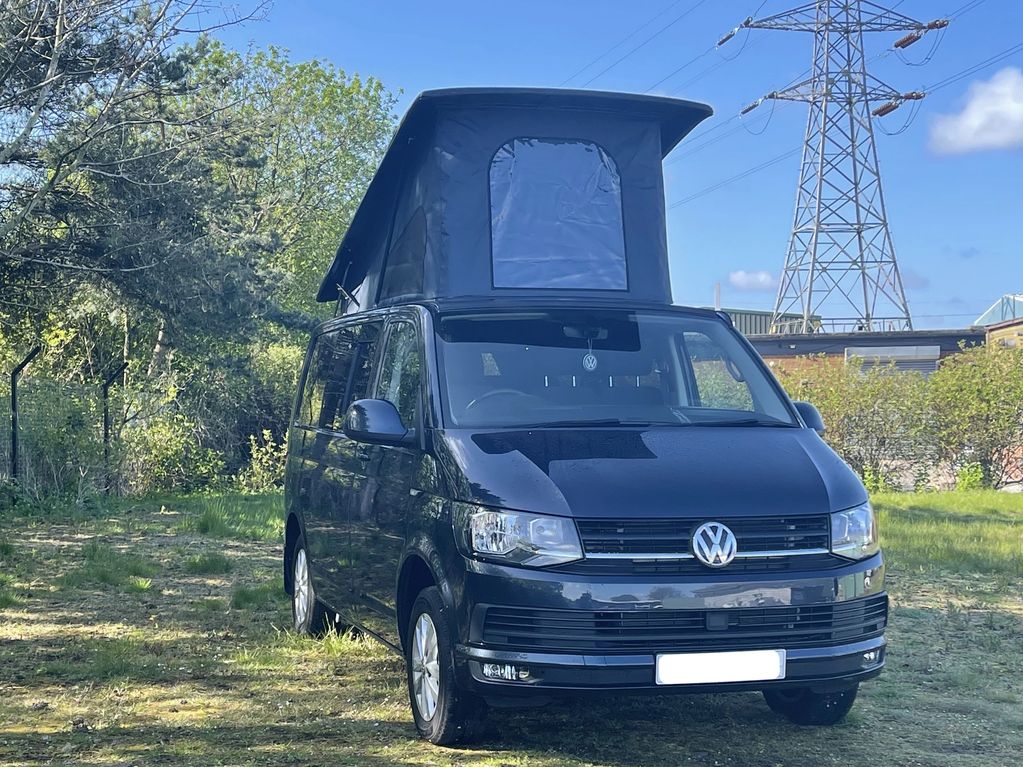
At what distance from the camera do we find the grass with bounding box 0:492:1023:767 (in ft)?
17.0

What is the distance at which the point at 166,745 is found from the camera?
5273 mm

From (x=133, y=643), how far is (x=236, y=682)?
1.32m

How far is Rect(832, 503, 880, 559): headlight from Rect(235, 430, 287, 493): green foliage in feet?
57.6

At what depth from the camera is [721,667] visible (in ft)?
15.5

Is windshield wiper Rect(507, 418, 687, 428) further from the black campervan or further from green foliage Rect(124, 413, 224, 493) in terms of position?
green foliage Rect(124, 413, 224, 493)

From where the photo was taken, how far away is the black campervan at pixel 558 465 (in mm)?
4723

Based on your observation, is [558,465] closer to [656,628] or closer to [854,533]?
[656,628]

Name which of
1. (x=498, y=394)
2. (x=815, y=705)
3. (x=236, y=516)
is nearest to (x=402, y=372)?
(x=498, y=394)

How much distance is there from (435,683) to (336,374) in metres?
2.74

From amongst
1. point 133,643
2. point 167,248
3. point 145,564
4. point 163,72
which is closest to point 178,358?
point 167,248

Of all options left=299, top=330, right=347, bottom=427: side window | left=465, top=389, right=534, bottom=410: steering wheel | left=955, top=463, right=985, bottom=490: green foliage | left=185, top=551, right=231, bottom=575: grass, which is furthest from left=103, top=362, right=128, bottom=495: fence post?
left=465, top=389, right=534, bottom=410: steering wheel

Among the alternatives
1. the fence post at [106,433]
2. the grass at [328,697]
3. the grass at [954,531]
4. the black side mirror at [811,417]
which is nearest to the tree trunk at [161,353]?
the fence post at [106,433]

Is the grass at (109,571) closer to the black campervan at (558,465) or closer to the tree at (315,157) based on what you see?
the black campervan at (558,465)

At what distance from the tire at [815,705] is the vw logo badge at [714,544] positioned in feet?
3.71
